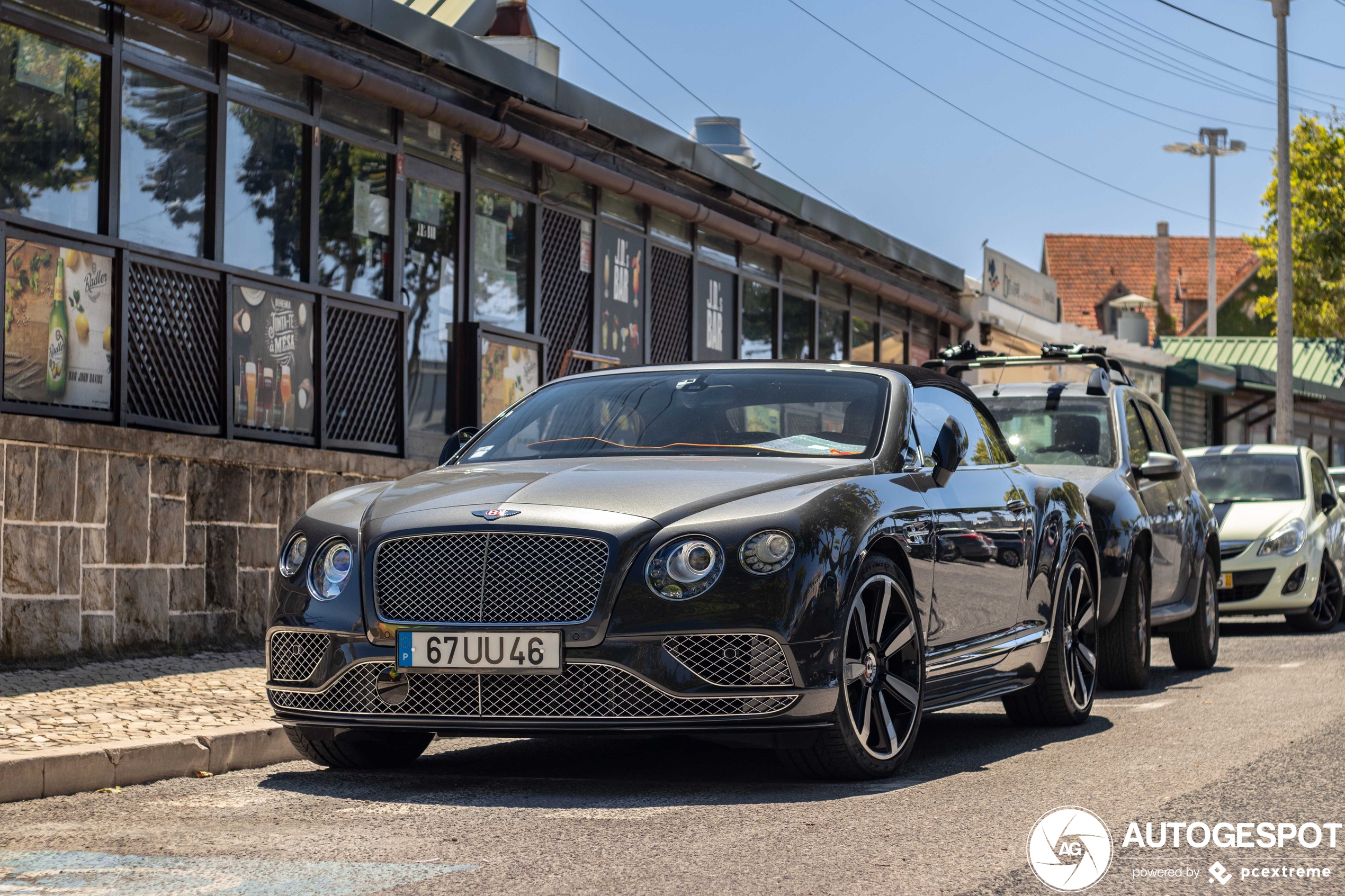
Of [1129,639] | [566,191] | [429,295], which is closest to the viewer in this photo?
[1129,639]

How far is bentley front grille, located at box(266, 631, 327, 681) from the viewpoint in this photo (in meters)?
6.19

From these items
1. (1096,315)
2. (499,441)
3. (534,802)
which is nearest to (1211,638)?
(499,441)

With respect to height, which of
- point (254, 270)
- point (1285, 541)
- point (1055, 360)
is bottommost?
point (1285, 541)

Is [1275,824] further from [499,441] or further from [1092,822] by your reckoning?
[499,441]

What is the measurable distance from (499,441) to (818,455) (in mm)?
1431

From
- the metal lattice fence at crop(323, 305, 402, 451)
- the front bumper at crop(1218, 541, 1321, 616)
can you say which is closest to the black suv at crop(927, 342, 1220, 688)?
the front bumper at crop(1218, 541, 1321, 616)

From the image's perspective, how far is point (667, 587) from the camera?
5.77m

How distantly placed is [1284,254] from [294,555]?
85.5 feet

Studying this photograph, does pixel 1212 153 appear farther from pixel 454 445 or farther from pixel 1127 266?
pixel 454 445

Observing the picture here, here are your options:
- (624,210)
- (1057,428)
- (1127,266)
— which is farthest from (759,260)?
(1127,266)

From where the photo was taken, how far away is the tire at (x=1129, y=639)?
9875 mm

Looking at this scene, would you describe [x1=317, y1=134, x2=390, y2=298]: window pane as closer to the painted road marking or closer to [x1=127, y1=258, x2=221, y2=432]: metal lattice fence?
[x1=127, y1=258, x2=221, y2=432]: metal lattice fence

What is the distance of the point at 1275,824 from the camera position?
17.5ft

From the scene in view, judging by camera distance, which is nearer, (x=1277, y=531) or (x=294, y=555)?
(x=294, y=555)
